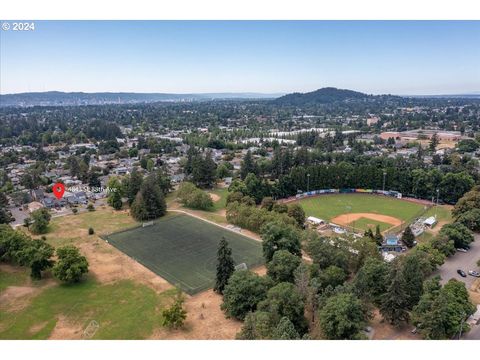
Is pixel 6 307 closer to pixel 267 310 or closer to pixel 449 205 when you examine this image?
pixel 267 310

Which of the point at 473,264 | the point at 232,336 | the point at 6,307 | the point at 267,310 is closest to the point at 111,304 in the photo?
the point at 6,307

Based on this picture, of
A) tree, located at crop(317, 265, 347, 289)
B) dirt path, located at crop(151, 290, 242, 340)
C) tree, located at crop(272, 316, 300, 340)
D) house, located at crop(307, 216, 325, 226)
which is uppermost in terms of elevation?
tree, located at crop(272, 316, 300, 340)

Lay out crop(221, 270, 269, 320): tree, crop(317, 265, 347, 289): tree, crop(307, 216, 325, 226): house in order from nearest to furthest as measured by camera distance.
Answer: crop(221, 270, 269, 320): tree → crop(317, 265, 347, 289): tree → crop(307, 216, 325, 226): house

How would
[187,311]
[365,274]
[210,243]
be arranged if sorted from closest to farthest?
[365,274]
[187,311]
[210,243]

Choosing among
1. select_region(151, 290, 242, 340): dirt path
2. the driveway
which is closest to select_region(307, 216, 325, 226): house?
the driveway

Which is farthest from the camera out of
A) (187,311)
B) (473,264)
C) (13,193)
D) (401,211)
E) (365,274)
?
(13,193)

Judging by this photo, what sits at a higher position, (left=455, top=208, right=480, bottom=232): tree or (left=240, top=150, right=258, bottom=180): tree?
(left=240, top=150, right=258, bottom=180): tree

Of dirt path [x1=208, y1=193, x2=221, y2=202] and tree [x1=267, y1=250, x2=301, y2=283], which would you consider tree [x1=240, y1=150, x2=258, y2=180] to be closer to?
dirt path [x1=208, y1=193, x2=221, y2=202]
